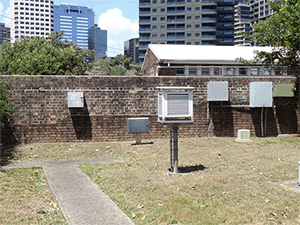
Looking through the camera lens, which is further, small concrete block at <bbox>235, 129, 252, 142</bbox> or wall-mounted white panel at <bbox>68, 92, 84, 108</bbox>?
small concrete block at <bbox>235, 129, 252, 142</bbox>

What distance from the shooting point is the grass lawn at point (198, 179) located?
6.25m

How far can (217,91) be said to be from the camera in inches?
619

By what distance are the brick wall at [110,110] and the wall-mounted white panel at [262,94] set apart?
48 cm

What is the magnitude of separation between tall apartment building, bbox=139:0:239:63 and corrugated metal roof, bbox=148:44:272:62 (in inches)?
2284

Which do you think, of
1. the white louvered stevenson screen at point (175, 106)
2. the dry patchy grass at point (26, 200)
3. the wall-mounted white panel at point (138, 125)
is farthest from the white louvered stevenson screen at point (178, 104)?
the wall-mounted white panel at point (138, 125)

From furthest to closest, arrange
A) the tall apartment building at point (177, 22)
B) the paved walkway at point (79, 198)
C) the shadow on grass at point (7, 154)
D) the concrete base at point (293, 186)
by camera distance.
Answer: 1. the tall apartment building at point (177, 22)
2. the shadow on grass at point (7, 154)
3. the concrete base at point (293, 186)
4. the paved walkway at point (79, 198)

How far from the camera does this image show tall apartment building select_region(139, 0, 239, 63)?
3381 inches

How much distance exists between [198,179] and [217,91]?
26.1 ft

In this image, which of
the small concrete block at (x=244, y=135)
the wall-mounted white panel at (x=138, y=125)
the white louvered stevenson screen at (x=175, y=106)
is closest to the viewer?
the white louvered stevenson screen at (x=175, y=106)

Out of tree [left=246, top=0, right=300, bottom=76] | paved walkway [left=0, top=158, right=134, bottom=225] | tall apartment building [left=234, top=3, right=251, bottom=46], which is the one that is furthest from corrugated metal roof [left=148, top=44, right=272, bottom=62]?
tall apartment building [left=234, top=3, right=251, bottom=46]

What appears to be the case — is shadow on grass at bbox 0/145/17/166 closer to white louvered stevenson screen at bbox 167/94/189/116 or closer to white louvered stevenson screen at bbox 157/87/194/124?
white louvered stevenson screen at bbox 157/87/194/124

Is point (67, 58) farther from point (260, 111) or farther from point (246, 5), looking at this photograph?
point (246, 5)

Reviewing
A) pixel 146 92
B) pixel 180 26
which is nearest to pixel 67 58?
pixel 146 92

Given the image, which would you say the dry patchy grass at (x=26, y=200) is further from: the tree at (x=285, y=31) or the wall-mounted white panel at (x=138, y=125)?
the tree at (x=285, y=31)
